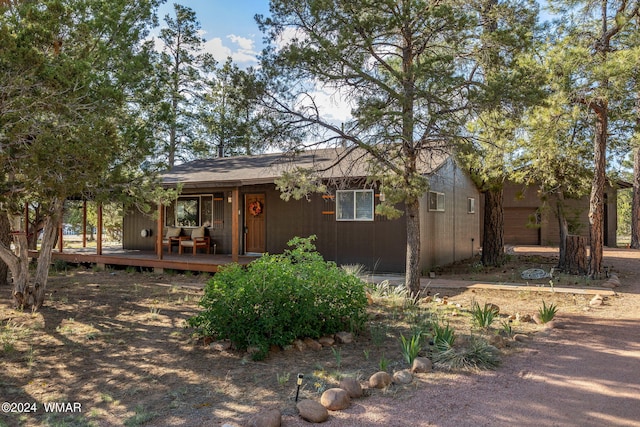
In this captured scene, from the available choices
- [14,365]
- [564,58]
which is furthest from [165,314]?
[564,58]

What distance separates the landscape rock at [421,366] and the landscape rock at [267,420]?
5.09 ft

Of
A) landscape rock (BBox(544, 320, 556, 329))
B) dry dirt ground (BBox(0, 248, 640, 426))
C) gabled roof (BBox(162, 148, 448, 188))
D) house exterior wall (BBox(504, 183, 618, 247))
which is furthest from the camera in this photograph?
house exterior wall (BBox(504, 183, 618, 247))

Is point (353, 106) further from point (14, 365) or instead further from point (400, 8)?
point (14, 365)

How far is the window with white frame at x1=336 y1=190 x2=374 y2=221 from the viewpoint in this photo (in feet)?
36.9

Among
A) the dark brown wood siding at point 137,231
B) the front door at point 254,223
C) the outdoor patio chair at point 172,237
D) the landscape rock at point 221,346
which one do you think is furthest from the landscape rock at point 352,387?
the dark brown wood siding at point 137,231

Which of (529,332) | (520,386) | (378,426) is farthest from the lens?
(529,332)

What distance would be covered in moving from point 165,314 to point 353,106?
14.7 feet

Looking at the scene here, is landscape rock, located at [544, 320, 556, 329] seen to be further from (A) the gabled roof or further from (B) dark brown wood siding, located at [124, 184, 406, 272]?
(B) dark brown wood siding, located at [124, 184, 406, 272]

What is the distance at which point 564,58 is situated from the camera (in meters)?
8.73

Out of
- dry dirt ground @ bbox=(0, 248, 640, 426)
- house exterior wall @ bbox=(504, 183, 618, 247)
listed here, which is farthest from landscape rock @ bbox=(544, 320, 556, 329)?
house exterior wall @ bbox=(504, 183, 618, 247)

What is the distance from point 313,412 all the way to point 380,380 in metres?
0.87

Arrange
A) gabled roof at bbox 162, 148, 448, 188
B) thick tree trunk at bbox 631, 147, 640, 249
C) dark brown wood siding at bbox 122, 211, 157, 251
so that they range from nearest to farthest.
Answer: gabled roof at bbox 162, 148, 448, 188, dark brown wood siding at bbox 122, 211, 157, 251, thick tree trunk at bbox 631, 147, 640, 249

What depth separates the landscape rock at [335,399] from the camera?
352cm

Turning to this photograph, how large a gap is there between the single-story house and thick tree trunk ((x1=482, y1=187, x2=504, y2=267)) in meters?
1.16
